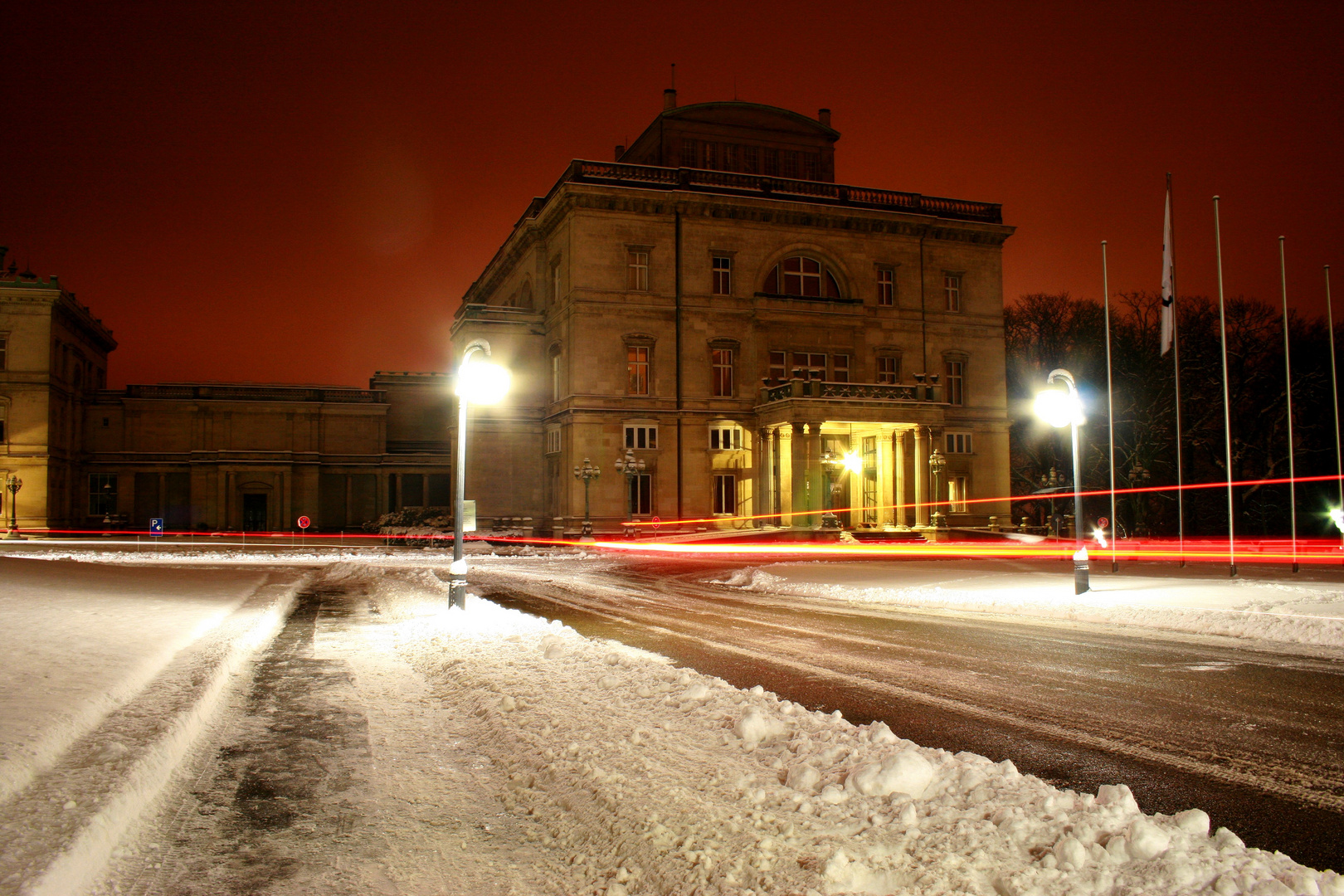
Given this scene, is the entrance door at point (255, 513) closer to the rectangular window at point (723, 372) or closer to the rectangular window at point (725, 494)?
the rectangular window at point (725, 494)

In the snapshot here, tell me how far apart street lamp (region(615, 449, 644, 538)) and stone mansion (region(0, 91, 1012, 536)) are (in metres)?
0.44

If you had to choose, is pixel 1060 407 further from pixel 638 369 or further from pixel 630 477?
pixel 638 369

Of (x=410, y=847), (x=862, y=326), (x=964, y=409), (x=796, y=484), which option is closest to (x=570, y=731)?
(x=410, y=847)

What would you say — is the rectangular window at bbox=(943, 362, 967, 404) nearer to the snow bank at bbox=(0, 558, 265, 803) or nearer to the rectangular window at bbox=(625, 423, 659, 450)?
the rectangular window at bbox=(625, 423, 659, 450)

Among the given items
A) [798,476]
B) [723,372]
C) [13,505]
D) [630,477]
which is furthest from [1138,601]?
[13,505]

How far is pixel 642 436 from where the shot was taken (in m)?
46.8

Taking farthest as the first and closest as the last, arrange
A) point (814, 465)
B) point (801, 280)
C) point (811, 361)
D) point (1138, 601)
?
point (801, 280)
point (811, 361)
point (814, 465)
point (1138, 601)

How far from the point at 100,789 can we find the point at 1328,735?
31.4 feet

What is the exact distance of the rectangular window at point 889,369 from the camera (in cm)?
5056

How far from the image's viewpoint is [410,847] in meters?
5.44

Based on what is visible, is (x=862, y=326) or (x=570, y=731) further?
(x=862, y=326)

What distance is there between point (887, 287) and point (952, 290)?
451cm

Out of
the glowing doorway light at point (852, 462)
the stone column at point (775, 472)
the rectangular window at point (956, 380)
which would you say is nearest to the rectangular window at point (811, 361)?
→ the glowing doorway light at point (852, 462)

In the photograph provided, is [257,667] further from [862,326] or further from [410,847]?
[862,326]
